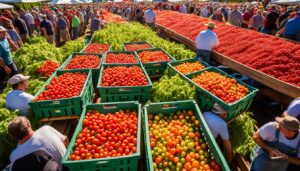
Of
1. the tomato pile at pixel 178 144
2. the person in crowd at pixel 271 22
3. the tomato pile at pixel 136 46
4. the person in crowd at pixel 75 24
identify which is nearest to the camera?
the tomato pile at pixel 178 144

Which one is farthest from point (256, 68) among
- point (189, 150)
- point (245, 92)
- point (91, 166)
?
point (91, 166)

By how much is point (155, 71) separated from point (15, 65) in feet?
16.1

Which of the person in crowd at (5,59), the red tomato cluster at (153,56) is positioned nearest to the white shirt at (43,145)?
the red tomato cluster at (153,56)

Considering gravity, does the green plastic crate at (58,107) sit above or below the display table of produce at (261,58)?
below

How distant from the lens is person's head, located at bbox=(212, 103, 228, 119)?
480 cm

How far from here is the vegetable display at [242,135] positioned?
495cm

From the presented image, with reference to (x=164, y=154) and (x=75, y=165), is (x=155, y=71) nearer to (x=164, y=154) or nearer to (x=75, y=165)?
(x=164, y=154)

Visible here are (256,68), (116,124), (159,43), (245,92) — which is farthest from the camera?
(159,43)

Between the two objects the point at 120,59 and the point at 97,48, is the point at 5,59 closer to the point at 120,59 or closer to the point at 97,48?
the point at 97,48

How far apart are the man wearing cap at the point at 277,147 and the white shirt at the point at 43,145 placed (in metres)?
3.27

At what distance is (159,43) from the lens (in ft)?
33.5

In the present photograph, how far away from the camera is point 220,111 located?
4805 millimetres

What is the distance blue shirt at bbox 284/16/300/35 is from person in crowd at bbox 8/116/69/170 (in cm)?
1024

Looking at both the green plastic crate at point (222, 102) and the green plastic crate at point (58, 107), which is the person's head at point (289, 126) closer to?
the green plastic crate at point (222, 102)
